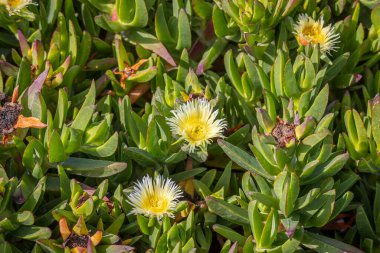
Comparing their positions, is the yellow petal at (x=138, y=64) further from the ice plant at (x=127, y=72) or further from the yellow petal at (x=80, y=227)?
the yellow petal at (x=80, y=227)

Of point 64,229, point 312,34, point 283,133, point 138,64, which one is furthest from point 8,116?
point 312,34

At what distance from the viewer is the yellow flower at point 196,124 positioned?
1547 millimetres

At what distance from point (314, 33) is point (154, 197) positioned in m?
0.67

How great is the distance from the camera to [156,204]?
4.91 ft

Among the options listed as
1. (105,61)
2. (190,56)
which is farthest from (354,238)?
(105,61)

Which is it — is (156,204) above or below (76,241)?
above

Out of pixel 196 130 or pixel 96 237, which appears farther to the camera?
pixel 196 130

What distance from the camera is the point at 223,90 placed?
5.56ft

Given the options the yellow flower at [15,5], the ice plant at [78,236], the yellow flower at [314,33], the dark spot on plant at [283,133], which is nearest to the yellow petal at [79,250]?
the ice plant at [78,236]

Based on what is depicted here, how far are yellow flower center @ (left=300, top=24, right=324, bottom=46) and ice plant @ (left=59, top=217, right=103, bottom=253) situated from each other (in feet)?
2.54

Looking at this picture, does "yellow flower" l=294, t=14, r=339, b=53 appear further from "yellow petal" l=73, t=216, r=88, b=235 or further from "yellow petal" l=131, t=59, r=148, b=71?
"yellow petal" l=73, t=216, r=88, b=235

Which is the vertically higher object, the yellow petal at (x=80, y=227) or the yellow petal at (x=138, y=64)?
the yellow petal at (x=138, y=64)

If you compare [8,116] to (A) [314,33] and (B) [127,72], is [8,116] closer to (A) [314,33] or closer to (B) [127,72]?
(B) [127,72]

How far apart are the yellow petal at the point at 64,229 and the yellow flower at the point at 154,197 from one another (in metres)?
0.16
